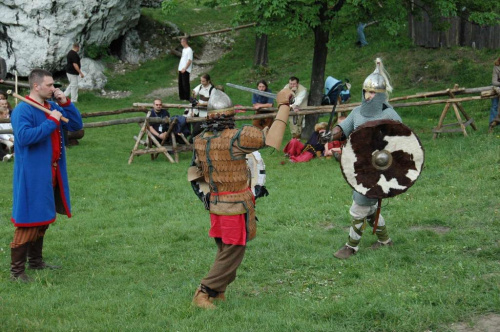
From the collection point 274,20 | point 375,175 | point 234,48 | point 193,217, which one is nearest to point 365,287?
point 375,175

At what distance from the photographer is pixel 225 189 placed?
235 inches

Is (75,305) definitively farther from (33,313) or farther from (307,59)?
(307,59)

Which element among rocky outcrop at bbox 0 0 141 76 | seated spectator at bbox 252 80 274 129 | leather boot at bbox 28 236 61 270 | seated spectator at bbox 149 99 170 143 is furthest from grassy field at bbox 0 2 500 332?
rocky outcrop at bbox 0 0 141 76

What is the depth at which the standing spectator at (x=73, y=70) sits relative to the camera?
65.3 ft

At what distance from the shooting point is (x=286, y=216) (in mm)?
9469

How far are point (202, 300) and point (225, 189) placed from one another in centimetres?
98

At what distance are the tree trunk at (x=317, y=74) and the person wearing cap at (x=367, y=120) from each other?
343 inches

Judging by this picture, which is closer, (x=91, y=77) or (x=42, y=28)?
(x=42, y=28)

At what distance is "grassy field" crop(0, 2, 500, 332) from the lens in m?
5.65

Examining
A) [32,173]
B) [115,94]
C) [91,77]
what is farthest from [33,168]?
[91,77]

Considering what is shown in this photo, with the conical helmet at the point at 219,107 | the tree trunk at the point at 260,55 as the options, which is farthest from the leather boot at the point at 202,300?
the tree trunk at the point at 260,55

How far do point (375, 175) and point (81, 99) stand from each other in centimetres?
1618

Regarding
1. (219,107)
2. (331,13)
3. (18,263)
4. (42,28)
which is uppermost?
(42,28)

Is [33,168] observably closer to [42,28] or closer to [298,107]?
[298,107]
